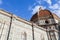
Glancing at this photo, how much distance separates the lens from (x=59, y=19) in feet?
97.4

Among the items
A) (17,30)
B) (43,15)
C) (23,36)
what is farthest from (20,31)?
(43,15)

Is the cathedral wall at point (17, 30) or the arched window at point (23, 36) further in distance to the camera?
the arched window at point (23, 36)

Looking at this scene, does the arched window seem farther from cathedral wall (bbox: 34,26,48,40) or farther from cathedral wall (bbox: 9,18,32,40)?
cathedral wall (bbox: 34,26,48,40)

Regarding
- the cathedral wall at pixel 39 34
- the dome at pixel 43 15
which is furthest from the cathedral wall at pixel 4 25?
the dome at pixel 43 15

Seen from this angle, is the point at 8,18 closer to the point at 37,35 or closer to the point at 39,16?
the point at 37,35

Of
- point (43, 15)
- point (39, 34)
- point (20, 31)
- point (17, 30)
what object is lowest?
point (39, 34)

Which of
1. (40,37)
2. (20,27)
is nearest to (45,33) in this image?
(40,37)

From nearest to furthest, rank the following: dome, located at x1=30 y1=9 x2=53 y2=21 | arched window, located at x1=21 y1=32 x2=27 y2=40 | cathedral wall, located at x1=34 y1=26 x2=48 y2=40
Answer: arched window, located at x1=21 y1=32 x2=27 y2=40 → cathedral wall, located at x1=34 y1=26 x2=48 y2=40 → dome, located at x1=30 y1=9 x2=53 y2=21

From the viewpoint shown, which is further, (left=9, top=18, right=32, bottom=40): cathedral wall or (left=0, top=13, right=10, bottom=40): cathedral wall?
(left=9, top=18, right=32, bottom=40): cathedral wall

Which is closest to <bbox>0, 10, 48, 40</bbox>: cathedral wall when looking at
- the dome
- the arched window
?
the arched window

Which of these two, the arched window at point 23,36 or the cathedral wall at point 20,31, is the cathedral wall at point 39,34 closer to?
the cathedral wall at point 20,31

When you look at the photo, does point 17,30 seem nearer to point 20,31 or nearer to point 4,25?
point 20,31

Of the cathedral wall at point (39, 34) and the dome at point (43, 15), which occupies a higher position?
the dome at point (43, 15)

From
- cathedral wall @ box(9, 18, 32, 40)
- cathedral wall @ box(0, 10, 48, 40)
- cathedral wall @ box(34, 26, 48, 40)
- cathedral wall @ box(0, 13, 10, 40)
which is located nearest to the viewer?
cathedral wall @ box(0, 13, 10, 40)
